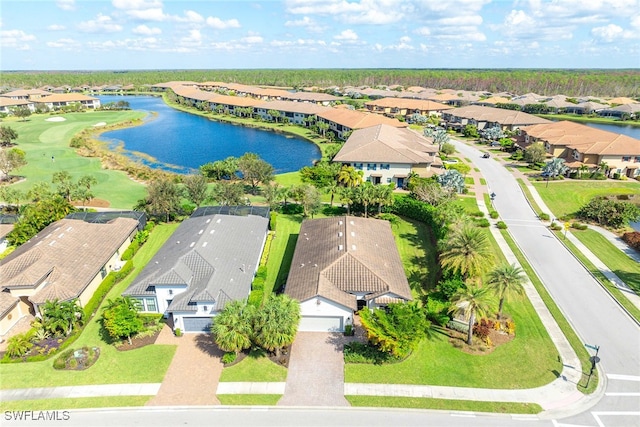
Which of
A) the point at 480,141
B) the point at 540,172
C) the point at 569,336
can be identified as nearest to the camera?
the point at 569,336

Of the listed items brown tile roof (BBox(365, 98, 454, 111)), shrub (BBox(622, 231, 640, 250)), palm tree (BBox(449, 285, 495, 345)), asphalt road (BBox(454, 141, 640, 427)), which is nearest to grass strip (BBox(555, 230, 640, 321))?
asphalt road (BBox(454, 141, 640, 427))

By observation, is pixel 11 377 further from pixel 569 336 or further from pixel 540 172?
pixel 540 172

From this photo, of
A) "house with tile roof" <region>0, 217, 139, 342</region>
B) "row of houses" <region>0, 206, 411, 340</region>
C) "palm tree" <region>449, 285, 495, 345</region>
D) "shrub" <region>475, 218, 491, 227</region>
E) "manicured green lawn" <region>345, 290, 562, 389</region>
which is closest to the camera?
"manicured green lawn" <region>345, 290, 562, 389</region>

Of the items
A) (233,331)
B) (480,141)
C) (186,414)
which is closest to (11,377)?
(186,414)

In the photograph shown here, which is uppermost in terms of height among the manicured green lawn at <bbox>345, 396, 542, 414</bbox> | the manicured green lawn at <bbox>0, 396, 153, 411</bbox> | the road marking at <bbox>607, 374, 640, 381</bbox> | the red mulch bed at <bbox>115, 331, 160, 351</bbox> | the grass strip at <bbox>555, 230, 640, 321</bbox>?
the grass strip at <bbox>555, 230, 640, 321</bbox>

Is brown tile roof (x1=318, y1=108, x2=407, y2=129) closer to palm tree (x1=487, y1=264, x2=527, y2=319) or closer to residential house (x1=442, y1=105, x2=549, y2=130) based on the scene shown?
residential house (x1=442, y1=105, x2=549, y2=130)

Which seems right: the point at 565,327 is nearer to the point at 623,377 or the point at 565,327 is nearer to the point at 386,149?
the point at 623,377

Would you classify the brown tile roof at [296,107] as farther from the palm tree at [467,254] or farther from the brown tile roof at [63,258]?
the palm tree at [467,254]
